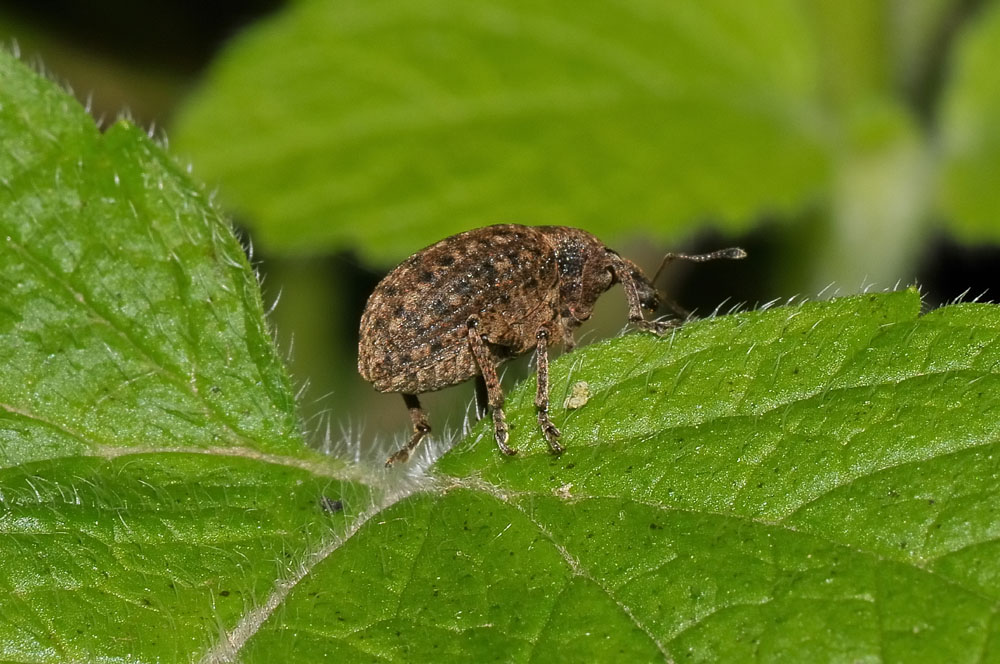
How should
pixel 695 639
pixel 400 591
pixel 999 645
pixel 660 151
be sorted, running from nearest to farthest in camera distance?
1. pixel 999 645
2. pixel 695 639
3. pixel 400 591
4. pixel 660 151

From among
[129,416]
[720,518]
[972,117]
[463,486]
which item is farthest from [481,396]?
[972,117]

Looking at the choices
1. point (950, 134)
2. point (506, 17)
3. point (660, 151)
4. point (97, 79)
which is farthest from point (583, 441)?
point (97, 79)

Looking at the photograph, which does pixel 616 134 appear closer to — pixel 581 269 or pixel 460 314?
pixel 581 269

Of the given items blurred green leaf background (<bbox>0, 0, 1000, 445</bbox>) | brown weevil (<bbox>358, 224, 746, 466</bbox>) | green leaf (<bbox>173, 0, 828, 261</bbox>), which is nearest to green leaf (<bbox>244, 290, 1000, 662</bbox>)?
brown weevil (<bbox>358, 224, 746, 466</bbox>)

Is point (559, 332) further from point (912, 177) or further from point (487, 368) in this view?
point (912, 177)

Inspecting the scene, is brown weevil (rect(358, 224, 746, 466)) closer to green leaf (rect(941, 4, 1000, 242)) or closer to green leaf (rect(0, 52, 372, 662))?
green leaf (rect(0, 52, 372, 662))
